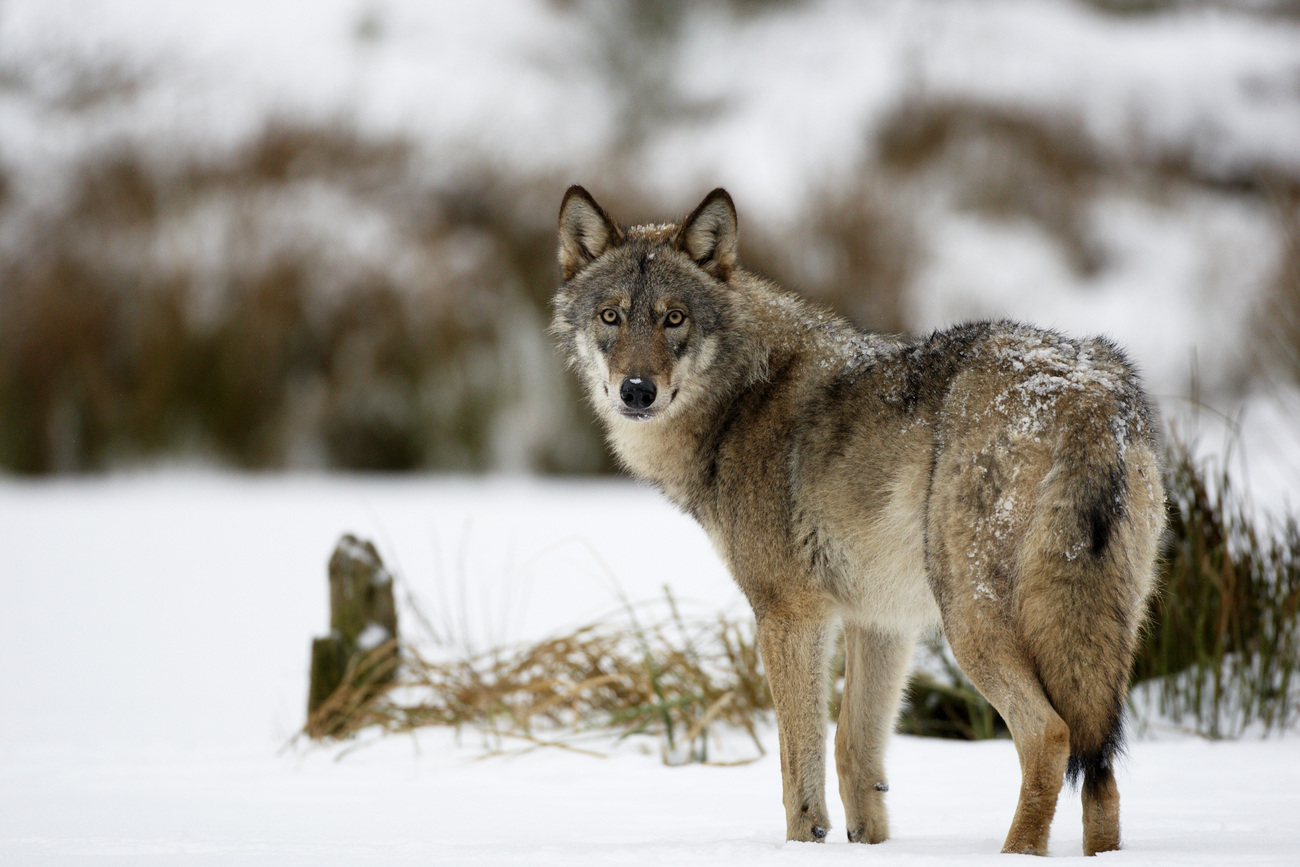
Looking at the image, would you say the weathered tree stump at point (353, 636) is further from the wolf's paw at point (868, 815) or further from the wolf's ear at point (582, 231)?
the wolf's paw at point (868, 815)

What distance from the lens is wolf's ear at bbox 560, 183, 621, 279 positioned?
412 centimetres

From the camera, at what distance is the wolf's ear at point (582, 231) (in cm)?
412

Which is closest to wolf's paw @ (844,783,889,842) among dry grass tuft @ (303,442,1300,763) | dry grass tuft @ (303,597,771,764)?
dry grass tuft @ (303,442,1300,763)

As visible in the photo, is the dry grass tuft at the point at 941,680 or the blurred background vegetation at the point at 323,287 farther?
the blurred background vegetation at the point at 323,287

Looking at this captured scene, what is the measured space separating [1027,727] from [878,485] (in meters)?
0.75

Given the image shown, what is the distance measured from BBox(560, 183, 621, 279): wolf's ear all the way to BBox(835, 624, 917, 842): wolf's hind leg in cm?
160

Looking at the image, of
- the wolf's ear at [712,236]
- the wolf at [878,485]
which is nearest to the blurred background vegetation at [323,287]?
the wolf's ear at [712,236]

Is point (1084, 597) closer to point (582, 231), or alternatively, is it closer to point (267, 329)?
point (582, 231)

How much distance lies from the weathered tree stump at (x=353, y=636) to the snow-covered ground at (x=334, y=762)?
10.6 inches

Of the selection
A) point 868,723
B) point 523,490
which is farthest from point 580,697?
point 523,490

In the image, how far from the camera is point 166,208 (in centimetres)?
1189

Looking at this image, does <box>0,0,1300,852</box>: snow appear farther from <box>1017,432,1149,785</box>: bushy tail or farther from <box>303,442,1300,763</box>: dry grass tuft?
<box>1017,432,1149,785</box>: bushy tail

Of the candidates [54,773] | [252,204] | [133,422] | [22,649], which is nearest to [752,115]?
[252,204]

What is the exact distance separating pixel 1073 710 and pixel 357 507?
811cm
